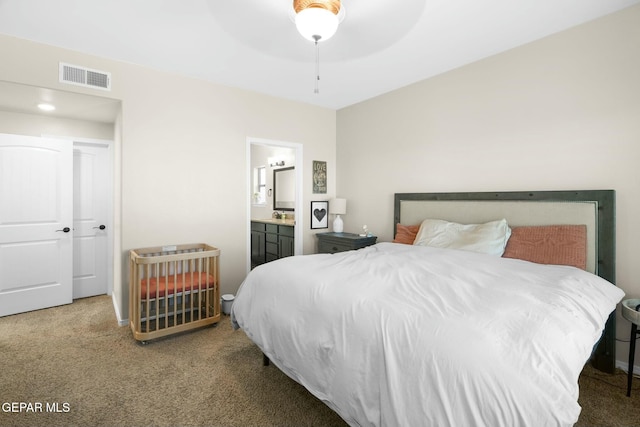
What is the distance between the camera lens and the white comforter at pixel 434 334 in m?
1.03

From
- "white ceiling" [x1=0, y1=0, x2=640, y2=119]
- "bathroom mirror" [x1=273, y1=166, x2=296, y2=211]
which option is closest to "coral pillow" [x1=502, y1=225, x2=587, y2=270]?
"white ceiling" [x1=0, y1=0, x2=640, y2=119]

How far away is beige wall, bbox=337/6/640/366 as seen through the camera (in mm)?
2262

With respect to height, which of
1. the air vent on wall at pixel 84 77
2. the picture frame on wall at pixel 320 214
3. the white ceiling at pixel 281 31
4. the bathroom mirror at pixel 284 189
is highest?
the white ceiling at pixel 281 31

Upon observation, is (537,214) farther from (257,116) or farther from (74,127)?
(74,127)

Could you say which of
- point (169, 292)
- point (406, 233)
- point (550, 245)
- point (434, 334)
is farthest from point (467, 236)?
point (169, 292)

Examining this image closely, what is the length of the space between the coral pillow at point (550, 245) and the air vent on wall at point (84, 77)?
3.87m

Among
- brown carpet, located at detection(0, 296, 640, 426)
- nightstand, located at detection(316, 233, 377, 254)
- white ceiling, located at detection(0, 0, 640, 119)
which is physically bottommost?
brown carpet, located at detection(0, 296, 640, 426)

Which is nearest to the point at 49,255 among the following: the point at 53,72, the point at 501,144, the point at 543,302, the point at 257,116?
the point at 53,72

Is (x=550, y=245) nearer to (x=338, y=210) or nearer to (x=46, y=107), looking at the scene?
(x=338, y=210)

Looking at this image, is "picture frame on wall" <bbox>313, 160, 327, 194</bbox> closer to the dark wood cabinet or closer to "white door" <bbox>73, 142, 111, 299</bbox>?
the dark wood cabinet

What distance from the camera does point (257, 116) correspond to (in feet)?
12.8

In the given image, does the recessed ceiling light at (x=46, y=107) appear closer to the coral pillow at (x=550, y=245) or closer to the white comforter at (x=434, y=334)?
the white comforter at (x=434, y=334)

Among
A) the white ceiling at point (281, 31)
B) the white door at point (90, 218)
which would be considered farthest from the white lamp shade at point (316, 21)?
the white door at point (90, 218)

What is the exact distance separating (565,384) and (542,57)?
2.67 m
